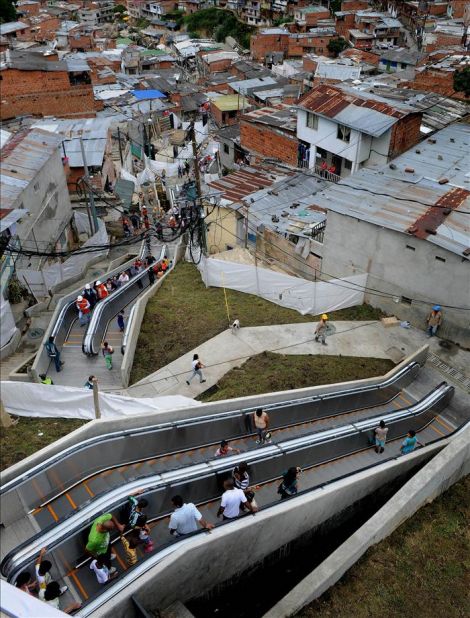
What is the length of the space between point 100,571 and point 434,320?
1389 centimetres

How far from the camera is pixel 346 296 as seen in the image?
20062 millimetres

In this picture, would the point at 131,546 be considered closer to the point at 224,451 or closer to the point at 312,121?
the point at 224,451

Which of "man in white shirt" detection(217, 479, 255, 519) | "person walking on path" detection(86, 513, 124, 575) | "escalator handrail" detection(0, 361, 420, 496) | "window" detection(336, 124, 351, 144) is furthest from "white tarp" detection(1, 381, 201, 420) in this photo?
"window" detection(336, 124, 351, 144)

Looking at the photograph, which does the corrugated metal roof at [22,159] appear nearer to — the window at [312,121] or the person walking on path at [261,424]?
the person walking on path at [261,424]

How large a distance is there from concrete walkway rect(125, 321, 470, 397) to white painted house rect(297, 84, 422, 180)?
11749mm

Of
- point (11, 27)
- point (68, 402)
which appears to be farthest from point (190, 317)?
point (11, 27)

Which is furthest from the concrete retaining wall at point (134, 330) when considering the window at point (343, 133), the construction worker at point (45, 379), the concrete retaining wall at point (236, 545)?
the window at point (343, 133)

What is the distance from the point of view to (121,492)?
898 centimetres

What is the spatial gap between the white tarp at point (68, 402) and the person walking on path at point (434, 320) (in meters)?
9.32

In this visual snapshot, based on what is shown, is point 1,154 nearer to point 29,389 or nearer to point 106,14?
point 29,389

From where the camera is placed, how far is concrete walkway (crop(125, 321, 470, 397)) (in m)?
16.4

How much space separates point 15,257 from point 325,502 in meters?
15.7

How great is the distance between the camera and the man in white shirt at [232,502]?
9.07 metres

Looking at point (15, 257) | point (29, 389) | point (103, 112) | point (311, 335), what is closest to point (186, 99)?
point (103, 112)
